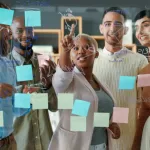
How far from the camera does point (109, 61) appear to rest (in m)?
1.23

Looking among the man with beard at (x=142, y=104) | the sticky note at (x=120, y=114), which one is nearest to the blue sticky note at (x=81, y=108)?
the sticky note at (x=120, y=114)

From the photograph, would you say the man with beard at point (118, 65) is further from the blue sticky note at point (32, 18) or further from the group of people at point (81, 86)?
the blue sticky note at point (32, 18)

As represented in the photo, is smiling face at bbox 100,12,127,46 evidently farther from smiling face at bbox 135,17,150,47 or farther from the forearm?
the forearm

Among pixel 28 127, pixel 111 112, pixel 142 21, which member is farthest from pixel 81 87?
pixel 142 21

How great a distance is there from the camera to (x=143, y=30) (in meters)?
1.22

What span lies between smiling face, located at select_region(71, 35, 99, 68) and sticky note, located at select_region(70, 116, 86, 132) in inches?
8.3

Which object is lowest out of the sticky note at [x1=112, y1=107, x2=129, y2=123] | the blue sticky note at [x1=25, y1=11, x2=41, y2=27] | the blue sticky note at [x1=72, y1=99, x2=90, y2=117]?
the sticky note at [x1=112, y1=107, x2=129, y2=123]

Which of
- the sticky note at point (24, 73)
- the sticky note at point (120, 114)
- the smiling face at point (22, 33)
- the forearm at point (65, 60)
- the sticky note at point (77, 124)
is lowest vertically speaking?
the sticky note at point (77, 124)

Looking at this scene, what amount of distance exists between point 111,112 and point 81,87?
163mm

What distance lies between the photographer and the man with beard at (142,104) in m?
1.20

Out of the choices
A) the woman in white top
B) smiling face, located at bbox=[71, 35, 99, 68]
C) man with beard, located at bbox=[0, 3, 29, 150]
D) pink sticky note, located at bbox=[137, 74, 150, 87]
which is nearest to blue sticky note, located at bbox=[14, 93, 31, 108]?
man with beard, located at bbox=[0, 3, 29, 150]

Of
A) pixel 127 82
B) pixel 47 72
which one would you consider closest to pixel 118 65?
pixel 127 82

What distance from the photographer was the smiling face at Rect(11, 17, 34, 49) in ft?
3.84

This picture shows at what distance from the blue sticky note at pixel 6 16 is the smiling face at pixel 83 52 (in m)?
0.27
